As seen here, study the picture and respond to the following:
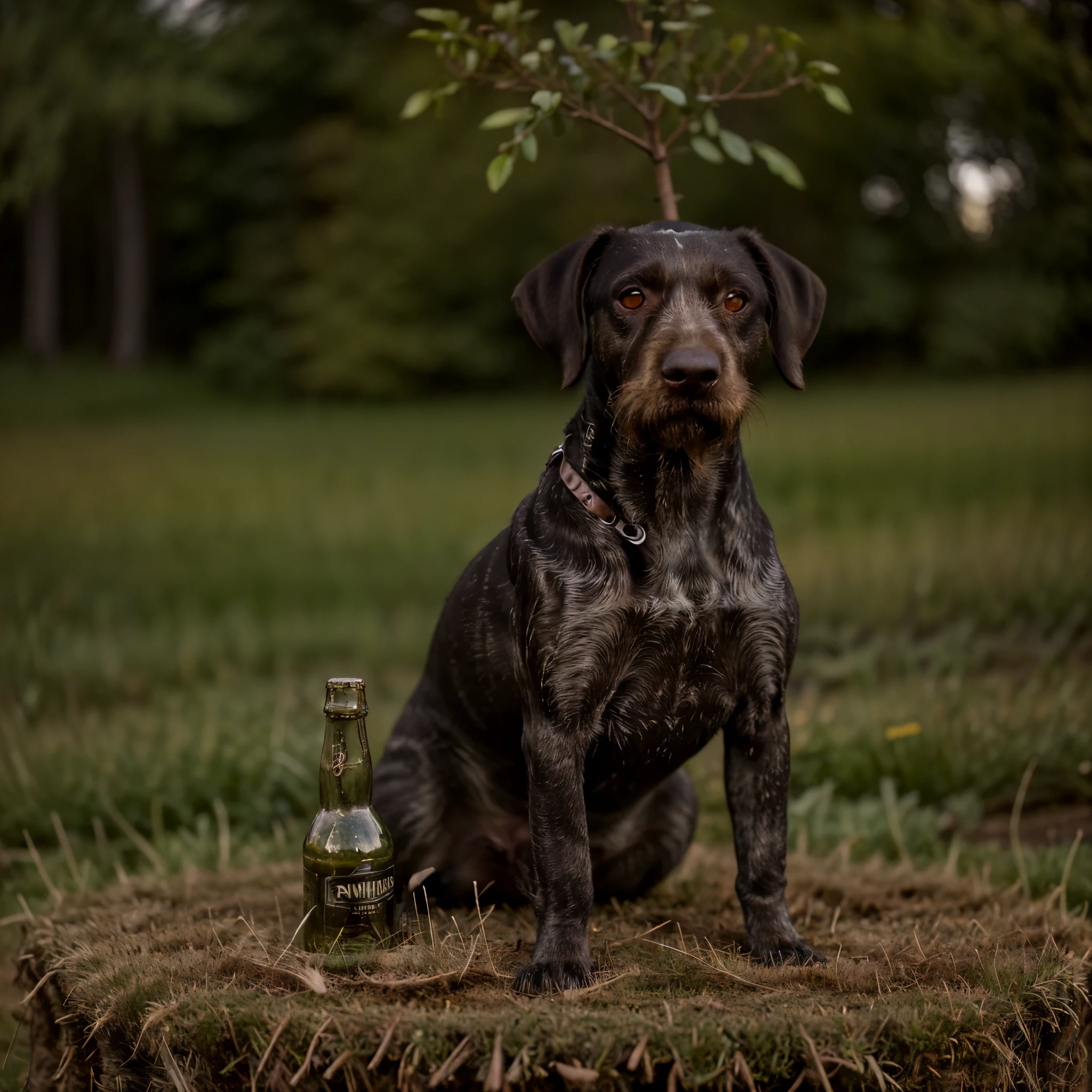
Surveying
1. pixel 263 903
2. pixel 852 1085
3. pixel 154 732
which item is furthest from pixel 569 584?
pixel 154 732

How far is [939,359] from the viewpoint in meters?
23.6

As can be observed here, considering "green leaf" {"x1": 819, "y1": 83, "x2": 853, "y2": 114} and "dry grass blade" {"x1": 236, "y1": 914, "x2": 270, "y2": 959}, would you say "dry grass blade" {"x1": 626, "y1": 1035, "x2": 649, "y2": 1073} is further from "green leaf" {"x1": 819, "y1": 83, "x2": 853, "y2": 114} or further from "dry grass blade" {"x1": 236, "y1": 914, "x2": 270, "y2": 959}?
"green leaf" {"x1": 819, "y1": 83, "x2": 853, "y2": 114}

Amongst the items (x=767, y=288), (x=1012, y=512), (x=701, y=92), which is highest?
(x=701, y=92)

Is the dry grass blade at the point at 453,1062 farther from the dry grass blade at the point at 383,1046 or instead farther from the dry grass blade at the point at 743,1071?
the dry grass blade at the point at 743,1071

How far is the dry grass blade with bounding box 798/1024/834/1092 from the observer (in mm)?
2535

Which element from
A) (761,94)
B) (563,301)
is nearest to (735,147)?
(761,94)

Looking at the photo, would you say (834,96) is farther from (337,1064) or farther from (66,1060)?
(66,1060)

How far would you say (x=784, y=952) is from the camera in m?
3.14

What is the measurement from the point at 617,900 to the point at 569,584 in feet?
4.33

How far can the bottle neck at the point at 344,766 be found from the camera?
3.01 meters

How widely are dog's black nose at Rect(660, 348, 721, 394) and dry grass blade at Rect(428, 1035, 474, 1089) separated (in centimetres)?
Result: 155

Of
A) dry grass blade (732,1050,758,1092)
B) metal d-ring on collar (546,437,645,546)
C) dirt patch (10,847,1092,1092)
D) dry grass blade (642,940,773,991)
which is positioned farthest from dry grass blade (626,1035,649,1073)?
metal d-ring on collar (546,437,645,546)

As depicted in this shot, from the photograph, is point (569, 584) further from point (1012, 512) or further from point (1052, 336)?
point (1052, 336)

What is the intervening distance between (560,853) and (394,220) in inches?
926
